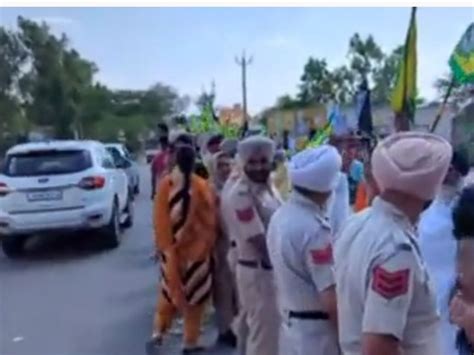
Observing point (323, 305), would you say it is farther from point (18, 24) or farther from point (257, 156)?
point (18, 24)

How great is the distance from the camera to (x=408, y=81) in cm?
516

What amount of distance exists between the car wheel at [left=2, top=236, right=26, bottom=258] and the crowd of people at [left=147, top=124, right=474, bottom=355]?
6281 millimetres

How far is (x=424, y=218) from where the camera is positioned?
409 centimetres

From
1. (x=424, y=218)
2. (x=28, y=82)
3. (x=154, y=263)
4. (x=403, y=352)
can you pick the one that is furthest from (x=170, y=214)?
(x=28, y=82)

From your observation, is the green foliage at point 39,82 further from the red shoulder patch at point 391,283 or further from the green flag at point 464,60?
the red shoulder patch at point 391,283

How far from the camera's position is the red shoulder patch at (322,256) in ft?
12.4

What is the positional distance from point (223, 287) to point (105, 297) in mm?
2816

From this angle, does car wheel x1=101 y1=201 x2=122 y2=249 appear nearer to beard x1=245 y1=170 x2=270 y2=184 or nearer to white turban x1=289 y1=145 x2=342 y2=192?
beard x1=245 y1=170 x2=270 y2=184

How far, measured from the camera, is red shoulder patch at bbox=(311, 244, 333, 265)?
377cm

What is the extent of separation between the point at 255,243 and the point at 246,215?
0.18m

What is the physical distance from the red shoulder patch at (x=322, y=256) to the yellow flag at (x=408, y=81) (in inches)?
60.3

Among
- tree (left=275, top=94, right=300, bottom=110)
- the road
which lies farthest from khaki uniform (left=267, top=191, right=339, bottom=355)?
tree (left=275, top=94, right=300, bottom=110)

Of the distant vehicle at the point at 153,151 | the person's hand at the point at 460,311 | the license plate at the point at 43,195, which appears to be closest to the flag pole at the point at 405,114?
the person's hand at the point at 460,311

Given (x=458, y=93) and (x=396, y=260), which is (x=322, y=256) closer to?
(x=396, y=260)
